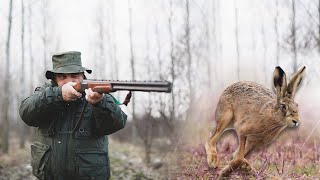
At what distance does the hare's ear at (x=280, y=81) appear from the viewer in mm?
1825

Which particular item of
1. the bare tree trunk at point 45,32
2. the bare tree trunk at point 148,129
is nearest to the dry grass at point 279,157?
the bare tree trunk at point 148,129

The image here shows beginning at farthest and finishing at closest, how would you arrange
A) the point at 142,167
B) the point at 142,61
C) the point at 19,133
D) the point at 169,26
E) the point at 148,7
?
the point at 19,133 → the point at 142,167 → the point at 142,61 → the point at 148,7 → the point at 169,26

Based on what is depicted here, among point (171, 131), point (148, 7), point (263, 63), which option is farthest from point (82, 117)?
point (148, 7)

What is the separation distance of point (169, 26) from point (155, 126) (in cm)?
93

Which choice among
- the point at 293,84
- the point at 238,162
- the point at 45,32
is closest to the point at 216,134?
the point at 238,162

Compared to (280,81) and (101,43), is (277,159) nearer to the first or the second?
(280,81)

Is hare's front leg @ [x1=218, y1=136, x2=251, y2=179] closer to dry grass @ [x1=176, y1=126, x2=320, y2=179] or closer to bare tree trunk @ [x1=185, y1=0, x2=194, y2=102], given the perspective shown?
dry grass @ [x1=176, y1=126, x2=320, y2=179]

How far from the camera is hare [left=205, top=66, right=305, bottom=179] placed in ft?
6.07

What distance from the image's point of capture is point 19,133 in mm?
6625

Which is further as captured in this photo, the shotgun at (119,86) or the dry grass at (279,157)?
the dry grass at (279,157)

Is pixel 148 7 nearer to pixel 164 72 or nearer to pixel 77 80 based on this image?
pixel 164 72

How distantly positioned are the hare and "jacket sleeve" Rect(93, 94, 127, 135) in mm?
431

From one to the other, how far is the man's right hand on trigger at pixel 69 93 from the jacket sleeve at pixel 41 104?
0.02 m

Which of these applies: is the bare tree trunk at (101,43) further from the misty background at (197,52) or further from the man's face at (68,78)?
the man's face at (68,78)
